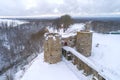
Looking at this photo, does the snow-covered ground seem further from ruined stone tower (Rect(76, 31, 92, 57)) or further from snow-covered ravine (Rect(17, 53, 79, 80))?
ruined stone tower (Rect(76, 31, 92, 57))

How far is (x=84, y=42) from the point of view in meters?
17.4

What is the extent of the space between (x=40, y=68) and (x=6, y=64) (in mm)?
21909

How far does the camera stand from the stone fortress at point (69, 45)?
46.7ft

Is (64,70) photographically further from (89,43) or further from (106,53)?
(106,53)

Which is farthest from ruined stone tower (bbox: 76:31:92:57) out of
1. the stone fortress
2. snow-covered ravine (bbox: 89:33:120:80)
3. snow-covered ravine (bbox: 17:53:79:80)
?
snow-covered ravine (bbox: 17:53:79:80)

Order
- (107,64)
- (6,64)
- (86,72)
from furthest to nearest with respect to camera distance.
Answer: (6,64)
(107,64)
(86,72)

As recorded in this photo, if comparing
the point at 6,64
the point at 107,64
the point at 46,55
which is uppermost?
the point at 46,55

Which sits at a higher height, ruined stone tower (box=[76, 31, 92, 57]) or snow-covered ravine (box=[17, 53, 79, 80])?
ruined stone tower (box=[76, 31, 92, 57])

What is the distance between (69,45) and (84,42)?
1626 mm

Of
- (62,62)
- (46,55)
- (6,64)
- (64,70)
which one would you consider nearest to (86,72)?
(64,70)

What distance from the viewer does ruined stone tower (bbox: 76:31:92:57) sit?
56.6 ft

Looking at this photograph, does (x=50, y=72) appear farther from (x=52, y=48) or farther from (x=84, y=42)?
(x=84, y=42)

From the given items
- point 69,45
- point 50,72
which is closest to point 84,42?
point 69,45

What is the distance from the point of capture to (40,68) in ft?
48.5
